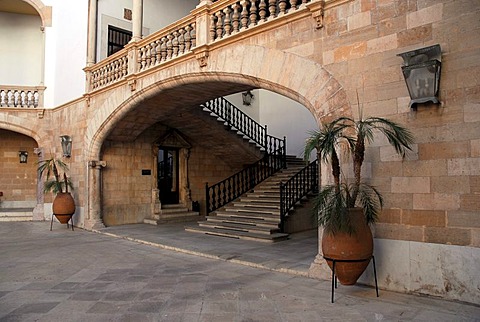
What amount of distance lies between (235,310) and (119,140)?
723 centimetres

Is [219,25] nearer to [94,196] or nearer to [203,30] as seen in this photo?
[203,30]

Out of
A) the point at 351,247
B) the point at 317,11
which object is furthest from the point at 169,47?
the point at 351,247

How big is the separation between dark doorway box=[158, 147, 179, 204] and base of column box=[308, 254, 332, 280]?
7186mm

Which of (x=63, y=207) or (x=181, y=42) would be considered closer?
(x=181, y=42)

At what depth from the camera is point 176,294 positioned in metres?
3.78

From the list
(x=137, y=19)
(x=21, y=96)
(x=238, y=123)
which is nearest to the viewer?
(x=137, y=19)

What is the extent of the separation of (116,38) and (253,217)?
22.3 ft

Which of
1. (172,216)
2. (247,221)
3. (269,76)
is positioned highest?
(269,76)

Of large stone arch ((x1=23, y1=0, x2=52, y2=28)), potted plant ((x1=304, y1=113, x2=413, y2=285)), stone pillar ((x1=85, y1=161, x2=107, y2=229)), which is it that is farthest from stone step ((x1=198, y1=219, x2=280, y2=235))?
large stone arch ((x1=23, y1=0, x2=52, y2=28))

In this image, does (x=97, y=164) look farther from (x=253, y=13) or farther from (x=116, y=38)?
(x=253, y=13)

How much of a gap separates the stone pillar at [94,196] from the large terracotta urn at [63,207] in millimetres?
453

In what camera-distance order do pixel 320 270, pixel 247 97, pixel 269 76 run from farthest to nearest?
pixel 247 97 → pixel 269 76 → pixel 320 270

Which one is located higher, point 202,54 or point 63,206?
point 202,54

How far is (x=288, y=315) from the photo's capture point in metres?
3.15
